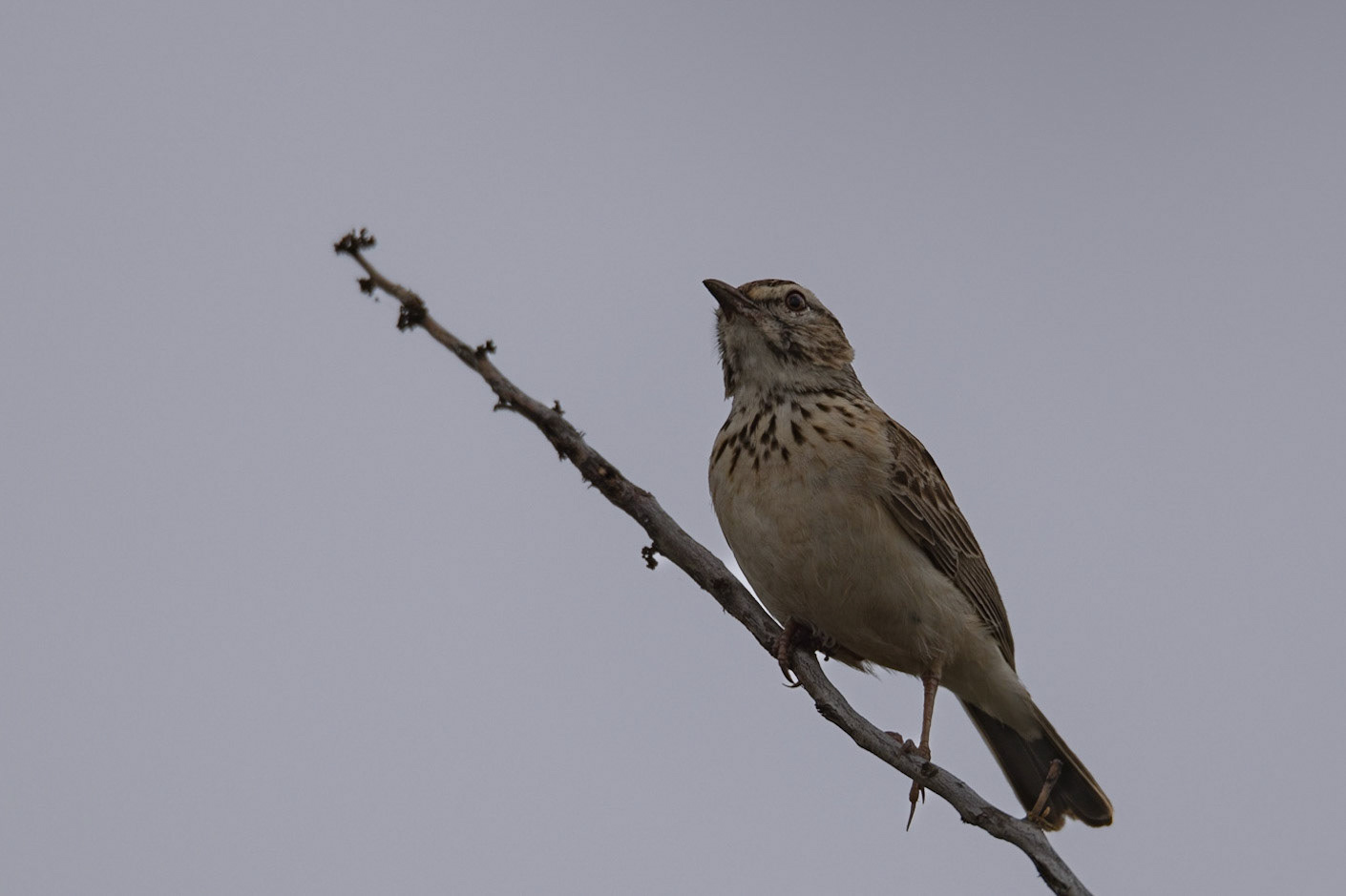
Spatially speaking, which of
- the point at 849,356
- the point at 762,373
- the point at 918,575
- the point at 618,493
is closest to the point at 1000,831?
the point at 618,493

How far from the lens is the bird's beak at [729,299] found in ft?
27.1

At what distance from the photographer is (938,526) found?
8094mm

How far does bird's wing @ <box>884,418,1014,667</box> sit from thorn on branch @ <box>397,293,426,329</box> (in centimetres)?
384

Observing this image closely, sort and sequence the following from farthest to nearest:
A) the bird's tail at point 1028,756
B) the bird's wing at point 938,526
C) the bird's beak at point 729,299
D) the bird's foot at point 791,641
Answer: the bird's tail at point 1028,756
the bird's beak at point 729,299
the bird's wing at point 938,526
the bird's foot at point 791,641

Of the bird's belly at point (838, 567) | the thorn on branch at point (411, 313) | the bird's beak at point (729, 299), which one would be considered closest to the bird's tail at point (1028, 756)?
the bird's belly at point (838, 567)

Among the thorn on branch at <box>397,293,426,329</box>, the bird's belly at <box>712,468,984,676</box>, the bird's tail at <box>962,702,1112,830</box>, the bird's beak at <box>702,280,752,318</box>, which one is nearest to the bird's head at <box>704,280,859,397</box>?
the bird's beak at <box>702,280,752,318</box>

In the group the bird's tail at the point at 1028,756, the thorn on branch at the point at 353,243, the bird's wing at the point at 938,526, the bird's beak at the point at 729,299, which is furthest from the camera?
the bird's tail at the point at 1028,756

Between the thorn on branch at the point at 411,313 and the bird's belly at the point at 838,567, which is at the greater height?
the bird's belly at the point at 838,567

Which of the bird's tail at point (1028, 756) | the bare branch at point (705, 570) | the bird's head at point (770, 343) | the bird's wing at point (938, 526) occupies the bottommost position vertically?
the bare branch at point (705, 570)

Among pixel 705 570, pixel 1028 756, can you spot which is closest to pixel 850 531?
pixel 705 570

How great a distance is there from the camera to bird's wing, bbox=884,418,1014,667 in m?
7.89

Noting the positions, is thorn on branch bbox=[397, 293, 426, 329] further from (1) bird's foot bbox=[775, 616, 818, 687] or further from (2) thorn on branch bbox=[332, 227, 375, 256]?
(1) bird's foot bbox=[775, 616, 818, 687]

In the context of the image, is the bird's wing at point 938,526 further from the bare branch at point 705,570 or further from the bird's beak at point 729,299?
the bare branch at point 705,570

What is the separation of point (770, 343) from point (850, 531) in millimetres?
1451
